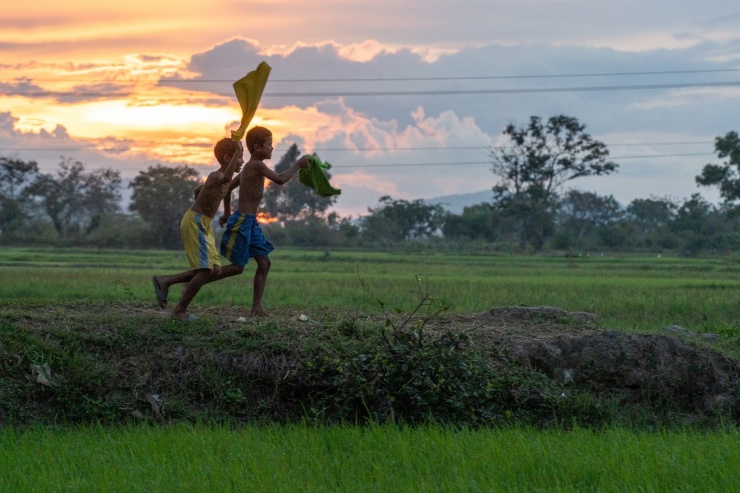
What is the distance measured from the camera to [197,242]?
707cm

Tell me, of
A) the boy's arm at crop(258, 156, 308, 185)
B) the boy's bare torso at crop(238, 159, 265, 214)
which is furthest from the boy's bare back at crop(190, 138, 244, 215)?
the boy's arm at crop(258, 156, 308, 185)

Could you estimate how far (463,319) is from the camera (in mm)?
7992

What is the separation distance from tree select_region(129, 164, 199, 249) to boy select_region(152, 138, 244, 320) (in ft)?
133

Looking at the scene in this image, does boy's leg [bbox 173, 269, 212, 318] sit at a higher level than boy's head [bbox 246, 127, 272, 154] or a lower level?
lower

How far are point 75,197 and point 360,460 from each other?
57486mm

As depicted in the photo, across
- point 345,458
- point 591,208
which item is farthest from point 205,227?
point 591,208

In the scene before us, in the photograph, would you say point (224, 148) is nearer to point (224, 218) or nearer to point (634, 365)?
point (224, 218)

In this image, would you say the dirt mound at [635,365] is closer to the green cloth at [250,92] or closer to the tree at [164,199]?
the green cloth at [250,92]

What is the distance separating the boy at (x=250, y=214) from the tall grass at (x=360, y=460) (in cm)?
201

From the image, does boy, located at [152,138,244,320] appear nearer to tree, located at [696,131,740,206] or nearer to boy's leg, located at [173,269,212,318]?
boy's leg, located at [173,269,212,318]

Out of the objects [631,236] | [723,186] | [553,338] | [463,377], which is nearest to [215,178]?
[463,377]

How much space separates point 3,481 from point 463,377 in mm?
3184

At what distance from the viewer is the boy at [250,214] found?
732cm

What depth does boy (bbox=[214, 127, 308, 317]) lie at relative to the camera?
732 cm
